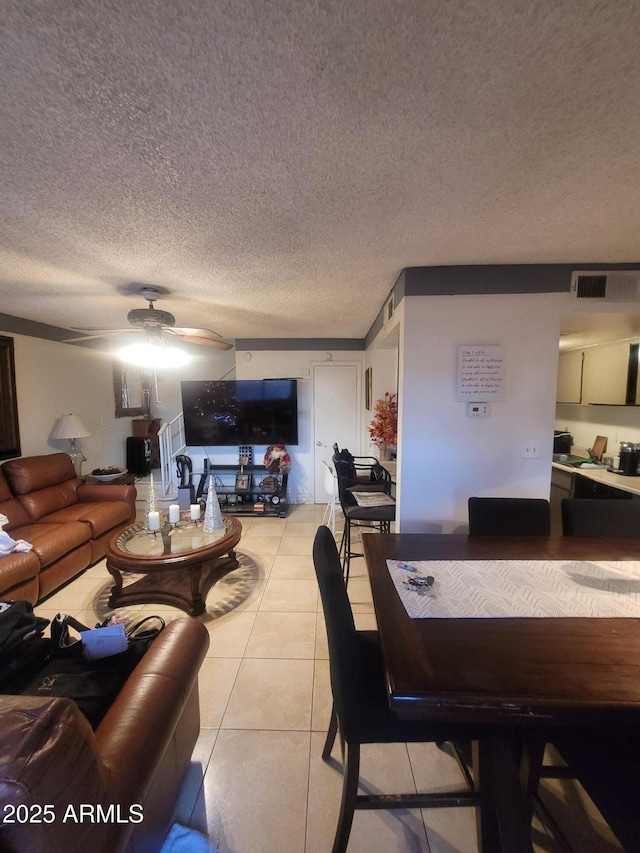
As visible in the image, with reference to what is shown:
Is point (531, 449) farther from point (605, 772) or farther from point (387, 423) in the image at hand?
point (605, 772)

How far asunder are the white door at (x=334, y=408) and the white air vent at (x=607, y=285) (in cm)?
267

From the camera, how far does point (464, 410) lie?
2148mm

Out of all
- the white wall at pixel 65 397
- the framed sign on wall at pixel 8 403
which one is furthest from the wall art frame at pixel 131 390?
the framed sign on wall at pixel 8 403

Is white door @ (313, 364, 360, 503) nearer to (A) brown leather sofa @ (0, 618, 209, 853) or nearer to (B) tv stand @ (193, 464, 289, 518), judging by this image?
(B) tv stand @ (193, 464, 289, 518)

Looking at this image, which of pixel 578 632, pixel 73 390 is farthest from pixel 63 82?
pixel 73 390

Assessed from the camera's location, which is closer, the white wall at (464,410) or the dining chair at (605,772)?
the dining chair at (605,772)

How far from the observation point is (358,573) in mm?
2766

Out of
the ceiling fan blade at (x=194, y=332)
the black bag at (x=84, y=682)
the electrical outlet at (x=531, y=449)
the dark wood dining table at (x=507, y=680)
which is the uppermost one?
the ceiling fan blade at (x=194, y=332)

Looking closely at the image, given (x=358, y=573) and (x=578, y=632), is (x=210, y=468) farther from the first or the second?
(x=578, y=632)

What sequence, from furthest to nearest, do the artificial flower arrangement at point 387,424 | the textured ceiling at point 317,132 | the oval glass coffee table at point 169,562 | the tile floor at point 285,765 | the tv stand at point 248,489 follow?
the tv stand at point 248,489
the artificial flower arrangement at point 387,424
the oval glass coffee table at point 169,562
the tile floor at point 285,765
the textured ceiling at point 317,132

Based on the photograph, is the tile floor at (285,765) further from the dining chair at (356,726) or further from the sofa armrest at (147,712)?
the sofa armrest at (147,712)

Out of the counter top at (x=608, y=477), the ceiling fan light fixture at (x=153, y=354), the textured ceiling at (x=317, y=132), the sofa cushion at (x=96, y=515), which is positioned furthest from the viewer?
the sofa cushion at (x=96, y=515)

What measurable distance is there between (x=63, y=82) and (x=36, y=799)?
1597 mm

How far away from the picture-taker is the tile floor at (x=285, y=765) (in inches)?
43.3
